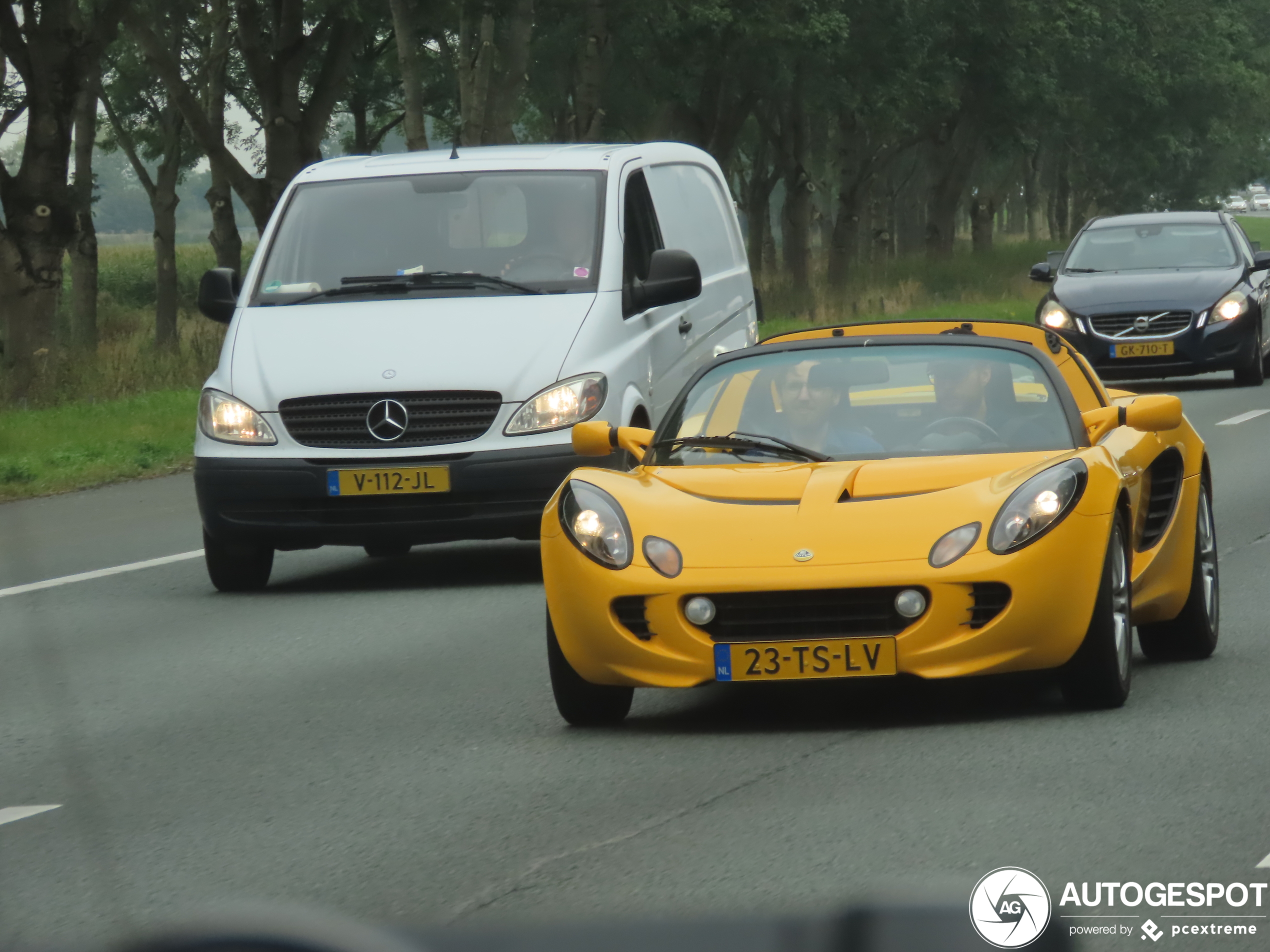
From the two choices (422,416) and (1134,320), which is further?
(1134,320)

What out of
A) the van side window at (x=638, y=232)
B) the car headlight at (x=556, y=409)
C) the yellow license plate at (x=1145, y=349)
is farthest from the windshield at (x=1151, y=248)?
the car headlight at (x=556, y=409)

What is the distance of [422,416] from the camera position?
10.8 metres

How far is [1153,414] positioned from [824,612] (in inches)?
58.6

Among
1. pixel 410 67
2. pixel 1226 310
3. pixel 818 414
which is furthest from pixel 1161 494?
pixel 410 67

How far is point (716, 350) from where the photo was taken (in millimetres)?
13602

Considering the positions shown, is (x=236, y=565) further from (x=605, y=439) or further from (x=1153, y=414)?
(x=1153, y=414)

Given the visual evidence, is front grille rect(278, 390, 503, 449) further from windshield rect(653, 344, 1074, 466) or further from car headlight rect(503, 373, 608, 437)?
windshield rect(653, 344, 1074, 466)

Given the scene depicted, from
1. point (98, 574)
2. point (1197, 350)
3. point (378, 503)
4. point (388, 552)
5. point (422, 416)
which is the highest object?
point (422, 416)

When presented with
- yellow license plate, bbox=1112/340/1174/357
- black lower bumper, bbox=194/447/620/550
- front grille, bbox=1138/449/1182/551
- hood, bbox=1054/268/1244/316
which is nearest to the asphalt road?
front grille, bbox=1138/449/1182/551

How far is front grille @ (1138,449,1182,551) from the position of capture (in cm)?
782

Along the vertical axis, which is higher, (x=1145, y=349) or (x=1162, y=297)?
(x=1162, y=297)

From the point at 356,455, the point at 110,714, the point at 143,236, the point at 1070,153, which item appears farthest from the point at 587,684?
the point at 143,236

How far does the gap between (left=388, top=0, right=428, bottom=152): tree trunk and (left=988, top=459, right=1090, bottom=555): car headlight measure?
20.2 meters

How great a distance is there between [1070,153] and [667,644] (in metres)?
70.9
